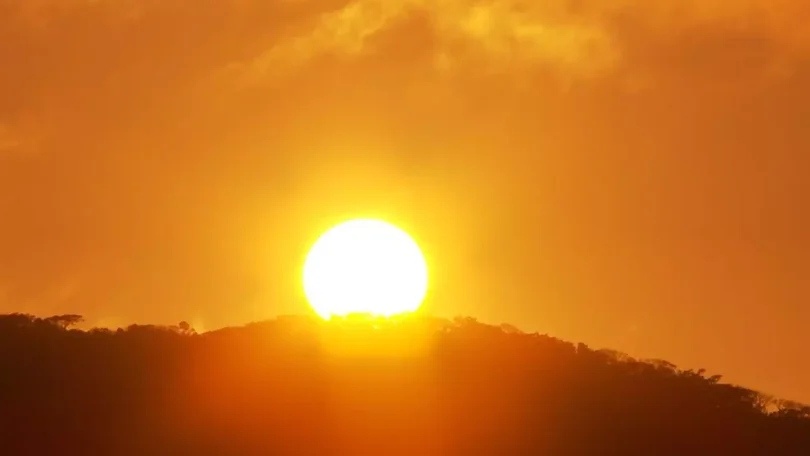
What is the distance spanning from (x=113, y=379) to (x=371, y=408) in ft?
24.5

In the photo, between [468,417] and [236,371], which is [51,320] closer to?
[236,371]

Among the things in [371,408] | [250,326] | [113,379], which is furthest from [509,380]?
[113,379]

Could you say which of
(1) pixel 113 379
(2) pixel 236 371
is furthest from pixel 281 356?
(1) pixel 113 379

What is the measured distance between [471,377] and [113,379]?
34.1 ft

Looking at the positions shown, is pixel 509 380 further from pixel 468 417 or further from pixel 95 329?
pixel 95 329

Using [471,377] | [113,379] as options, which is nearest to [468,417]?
[471,377]

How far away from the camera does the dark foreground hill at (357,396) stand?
149 feet

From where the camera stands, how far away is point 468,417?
46.7 metres

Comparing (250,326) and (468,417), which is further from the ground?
(250,326)

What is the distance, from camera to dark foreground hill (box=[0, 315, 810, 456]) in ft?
149

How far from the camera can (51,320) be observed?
48.2 meters

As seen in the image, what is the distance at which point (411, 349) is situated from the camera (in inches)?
1886

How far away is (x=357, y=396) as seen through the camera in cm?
4644

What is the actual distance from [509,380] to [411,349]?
304 cm
